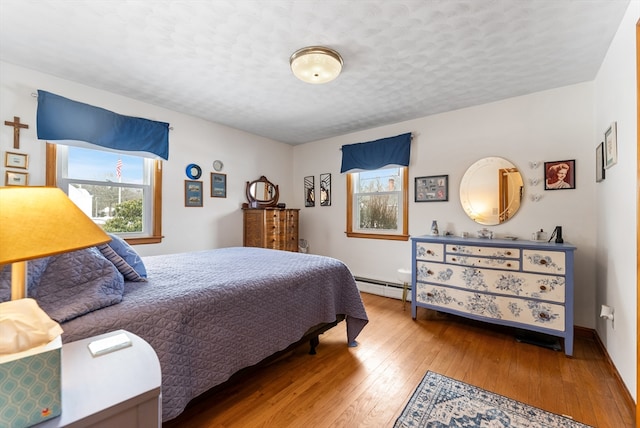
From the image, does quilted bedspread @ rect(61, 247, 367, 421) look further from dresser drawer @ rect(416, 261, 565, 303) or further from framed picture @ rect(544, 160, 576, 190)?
framed picture @ rect(544, 160, 576, 190)

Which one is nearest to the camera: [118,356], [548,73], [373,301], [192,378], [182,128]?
[118,356]

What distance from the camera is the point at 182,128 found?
3424 millimetres

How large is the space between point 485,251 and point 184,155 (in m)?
3.61

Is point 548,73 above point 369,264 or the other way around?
above

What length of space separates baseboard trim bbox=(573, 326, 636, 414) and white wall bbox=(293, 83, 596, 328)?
0.07m

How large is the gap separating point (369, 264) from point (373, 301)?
0.60 metres

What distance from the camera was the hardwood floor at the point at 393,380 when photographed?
158 centimetres

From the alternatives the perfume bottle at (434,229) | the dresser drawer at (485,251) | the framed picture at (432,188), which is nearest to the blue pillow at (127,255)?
the dresser drawer at (485,251)

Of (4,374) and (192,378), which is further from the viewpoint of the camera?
(192,378)

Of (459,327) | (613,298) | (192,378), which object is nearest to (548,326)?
(613,298)

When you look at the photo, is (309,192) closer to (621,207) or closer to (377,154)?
(377,154)

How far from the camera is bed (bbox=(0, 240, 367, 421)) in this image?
116cm

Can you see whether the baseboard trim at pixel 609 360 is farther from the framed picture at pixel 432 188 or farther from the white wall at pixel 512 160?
the framed picture at pixel 432 188

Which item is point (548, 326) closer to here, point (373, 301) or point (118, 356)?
point (373, 301)
